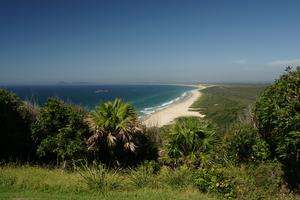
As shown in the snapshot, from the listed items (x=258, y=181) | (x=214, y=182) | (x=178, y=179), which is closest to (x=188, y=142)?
(x=258, y=181)

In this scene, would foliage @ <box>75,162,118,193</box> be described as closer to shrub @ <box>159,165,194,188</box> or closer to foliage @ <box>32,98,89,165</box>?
shrub @ <box>159,165,194,188</box>

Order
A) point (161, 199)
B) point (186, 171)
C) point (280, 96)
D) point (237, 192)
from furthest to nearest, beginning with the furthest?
1. point (280, 96)
2. point (186, 171)
3. point (237, 192)
4. point (161, 199)

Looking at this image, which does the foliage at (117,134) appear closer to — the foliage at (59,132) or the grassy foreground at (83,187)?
the foliage at (59,132)

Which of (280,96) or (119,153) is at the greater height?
(280,96)

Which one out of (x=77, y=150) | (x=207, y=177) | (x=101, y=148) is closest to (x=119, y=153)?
(x=101, y=148)

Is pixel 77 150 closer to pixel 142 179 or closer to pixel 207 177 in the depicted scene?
pixel 142 179

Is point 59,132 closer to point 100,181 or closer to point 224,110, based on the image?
point 100,181
